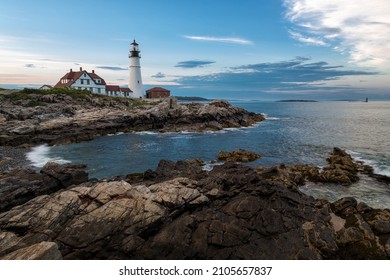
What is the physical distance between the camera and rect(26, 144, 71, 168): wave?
27.0m

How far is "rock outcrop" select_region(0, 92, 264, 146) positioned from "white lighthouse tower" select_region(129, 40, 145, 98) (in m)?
21.5

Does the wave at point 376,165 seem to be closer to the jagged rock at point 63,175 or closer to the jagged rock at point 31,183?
the jagged rock at point 63,175

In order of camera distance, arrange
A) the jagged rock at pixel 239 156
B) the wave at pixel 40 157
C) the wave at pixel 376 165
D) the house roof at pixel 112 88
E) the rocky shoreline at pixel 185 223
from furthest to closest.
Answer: the house roof at pixel 112 88 < the jagged rock at pixel 239 156 < the wave at pixel 40 157 < the wave at pixel 376 165 < the rocky shoreline at pixel 185 223

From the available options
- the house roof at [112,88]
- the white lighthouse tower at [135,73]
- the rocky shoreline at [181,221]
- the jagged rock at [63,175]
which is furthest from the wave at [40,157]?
the house roof at [112,88]

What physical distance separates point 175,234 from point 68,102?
6090cm

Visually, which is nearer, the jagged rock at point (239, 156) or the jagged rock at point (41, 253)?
the jagged rock at point (41, 253)

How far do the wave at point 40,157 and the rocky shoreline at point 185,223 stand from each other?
44.4ft

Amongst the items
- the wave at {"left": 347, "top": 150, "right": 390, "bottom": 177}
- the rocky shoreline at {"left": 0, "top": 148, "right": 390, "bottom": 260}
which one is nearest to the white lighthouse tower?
the wave at {"left": 347, "top": 150, "right": 390, "bottom": 177}

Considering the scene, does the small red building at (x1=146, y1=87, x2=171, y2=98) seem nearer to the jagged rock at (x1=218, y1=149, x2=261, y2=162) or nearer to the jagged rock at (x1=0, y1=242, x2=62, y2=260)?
the jagged rock at (x1=218, y1=149, x2=261, y2=162)

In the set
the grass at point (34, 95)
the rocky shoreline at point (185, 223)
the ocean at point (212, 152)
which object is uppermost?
the grass at point (34, 95)

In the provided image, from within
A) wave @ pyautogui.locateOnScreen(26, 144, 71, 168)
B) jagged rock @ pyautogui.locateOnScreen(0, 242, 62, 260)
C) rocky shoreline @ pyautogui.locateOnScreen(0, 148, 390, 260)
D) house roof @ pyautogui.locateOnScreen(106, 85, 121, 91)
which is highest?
house roof @ pyautogui.locateOnScreen(106, 85, 121, 91)

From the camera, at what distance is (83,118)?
45281 millimetres

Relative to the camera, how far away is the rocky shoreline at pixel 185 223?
10.1 meters

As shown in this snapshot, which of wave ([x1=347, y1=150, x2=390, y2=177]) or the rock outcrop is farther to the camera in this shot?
the rock outcrop
